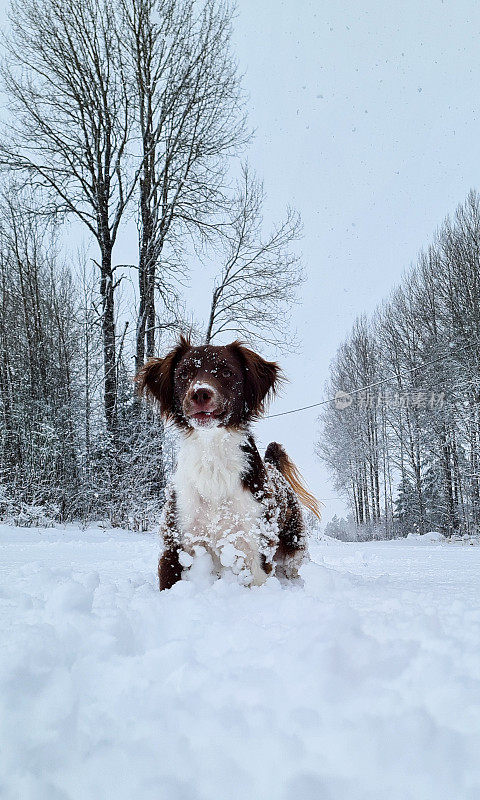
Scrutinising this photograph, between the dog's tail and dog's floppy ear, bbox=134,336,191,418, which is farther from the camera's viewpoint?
the dog's tail

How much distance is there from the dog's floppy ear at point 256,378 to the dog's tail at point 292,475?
0.64 m

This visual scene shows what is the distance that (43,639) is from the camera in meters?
1.26

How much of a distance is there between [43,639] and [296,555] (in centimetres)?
188

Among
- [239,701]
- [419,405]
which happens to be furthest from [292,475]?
[419,405]

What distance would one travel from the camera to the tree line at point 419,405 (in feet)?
47.6

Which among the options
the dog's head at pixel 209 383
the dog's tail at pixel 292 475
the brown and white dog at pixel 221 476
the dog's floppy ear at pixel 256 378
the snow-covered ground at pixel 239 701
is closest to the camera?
the snow-covered ground at pixel 239 701

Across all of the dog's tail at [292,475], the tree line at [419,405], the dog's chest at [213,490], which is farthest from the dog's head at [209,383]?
the tree line at [419,405]

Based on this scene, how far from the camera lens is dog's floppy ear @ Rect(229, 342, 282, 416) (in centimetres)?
286

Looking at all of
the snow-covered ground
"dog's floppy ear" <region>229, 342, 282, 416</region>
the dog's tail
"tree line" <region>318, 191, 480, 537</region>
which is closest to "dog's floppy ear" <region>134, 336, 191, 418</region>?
"dog's floppy ear" <region>229, 342, 282, 416</region>

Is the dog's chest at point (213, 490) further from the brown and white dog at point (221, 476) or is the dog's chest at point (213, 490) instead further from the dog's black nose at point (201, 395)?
the dog's black nose at point (201, 395)

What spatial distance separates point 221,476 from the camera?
2.46 meters

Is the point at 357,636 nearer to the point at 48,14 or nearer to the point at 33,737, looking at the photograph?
the point at 33,737

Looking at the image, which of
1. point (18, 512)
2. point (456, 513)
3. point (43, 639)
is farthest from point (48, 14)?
point (456, 513)

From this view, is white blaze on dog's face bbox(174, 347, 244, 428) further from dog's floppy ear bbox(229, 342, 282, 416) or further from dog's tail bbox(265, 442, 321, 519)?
dog's tail bbox(265, 442, 321, 519)
